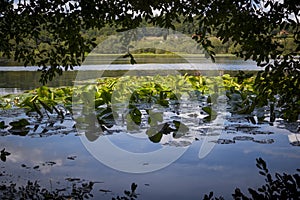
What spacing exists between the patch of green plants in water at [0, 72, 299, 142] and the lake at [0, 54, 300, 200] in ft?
0.59

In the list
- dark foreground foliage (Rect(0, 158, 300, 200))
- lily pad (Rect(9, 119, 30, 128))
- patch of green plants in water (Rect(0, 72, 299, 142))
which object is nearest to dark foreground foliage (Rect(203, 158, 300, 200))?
dark foreground foliage (Rect(0, 158, 300, 200))

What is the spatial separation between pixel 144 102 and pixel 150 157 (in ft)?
9.87

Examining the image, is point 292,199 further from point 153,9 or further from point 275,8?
point 153,9

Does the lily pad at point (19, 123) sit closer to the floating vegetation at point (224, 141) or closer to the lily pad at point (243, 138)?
the floating vegetation at point (224, 141)

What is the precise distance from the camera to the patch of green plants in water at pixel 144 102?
4.16 meters

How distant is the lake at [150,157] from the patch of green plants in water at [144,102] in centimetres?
18

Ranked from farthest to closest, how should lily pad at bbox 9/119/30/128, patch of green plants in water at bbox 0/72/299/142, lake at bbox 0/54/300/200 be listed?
patch of green plants in water at bbox 0/72/299/142, lily pad at bbox 9/119/30/128, lake at bbox 0/54/300/200

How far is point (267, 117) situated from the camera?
4449 millimetres

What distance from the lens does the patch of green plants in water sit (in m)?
4.16

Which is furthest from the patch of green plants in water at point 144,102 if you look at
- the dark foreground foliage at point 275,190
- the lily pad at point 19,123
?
the dark foreground foliage at point 275,190

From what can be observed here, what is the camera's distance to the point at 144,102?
227 inches

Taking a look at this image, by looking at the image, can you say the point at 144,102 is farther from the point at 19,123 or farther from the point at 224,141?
the point at 224,141

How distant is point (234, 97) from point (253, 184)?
3602 mm

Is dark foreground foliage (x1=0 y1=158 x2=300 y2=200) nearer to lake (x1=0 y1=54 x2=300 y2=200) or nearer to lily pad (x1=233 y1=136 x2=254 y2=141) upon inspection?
lake (x1=0 y1=54 x2=300 y2=200)
